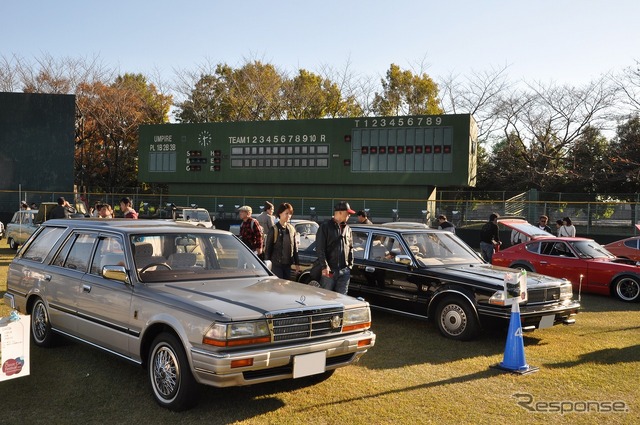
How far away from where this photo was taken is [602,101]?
43188mm

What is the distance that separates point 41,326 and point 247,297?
310 centimetres

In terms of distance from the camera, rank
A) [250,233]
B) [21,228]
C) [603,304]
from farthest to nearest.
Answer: [21,228], [603,304], [250,233]

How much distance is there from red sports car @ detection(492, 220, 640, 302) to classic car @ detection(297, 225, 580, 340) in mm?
3883

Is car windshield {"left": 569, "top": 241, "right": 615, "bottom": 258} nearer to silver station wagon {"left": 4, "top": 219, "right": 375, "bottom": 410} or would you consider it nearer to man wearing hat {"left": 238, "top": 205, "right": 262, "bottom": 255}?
man wearing hat {"left": 238, "top": 205, "right": 262, "bottom": 255}

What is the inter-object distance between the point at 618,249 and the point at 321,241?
10.8 meters

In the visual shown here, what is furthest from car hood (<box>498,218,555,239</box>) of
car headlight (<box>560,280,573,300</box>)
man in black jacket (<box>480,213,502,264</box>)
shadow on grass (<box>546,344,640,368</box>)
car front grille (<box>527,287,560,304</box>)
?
shadow on grass (<box>546,344,640,368</box>)

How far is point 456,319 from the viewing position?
7863 millimetres

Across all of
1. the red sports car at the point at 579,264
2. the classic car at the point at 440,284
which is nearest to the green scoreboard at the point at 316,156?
the red sports car at the point at 579,264

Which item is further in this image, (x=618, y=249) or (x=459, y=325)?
(x=618, y=249)

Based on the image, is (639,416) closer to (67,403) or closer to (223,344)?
(223,344)

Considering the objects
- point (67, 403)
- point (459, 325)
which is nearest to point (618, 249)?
point (459, 325)

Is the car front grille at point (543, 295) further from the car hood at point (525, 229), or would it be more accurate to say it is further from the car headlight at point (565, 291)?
the car hood at point (525, 229)

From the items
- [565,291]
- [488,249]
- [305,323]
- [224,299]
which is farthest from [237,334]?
[488,249]

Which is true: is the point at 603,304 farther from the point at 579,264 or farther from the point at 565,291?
the point at 565,291
